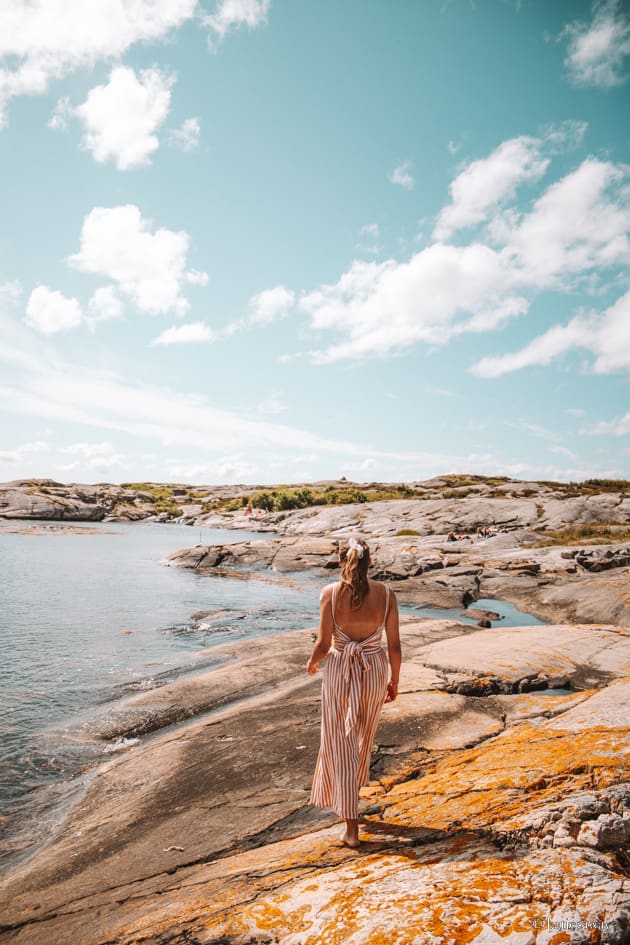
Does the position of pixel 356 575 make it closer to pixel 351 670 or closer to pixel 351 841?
pixel 351 670

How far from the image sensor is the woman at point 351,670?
5.25 meters

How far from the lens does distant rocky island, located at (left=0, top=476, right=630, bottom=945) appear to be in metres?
3.49

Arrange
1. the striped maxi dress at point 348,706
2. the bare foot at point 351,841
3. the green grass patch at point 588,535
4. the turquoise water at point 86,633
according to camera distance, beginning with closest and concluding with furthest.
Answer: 1. the bare foot at point 351,841
2. the striped maxi dress at point 348,706
3. the turquoise water at point 86,633
4. the green grass patch at point 588,535

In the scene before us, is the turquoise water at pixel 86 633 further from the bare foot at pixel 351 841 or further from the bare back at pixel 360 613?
the bare back at pixel 360 613

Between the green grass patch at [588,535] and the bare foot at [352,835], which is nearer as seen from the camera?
the bare foot at [352,835]

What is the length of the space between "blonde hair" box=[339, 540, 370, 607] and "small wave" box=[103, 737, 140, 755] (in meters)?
7.58

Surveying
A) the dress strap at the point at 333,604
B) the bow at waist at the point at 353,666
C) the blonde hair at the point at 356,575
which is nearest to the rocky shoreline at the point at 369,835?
the bow at waist at the point at 353,666

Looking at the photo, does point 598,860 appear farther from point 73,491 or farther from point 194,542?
point 73,491

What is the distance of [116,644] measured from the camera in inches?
711

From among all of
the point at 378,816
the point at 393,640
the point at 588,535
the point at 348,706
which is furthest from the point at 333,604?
the point at 588,535

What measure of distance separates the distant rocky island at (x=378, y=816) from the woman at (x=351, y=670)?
682 mm

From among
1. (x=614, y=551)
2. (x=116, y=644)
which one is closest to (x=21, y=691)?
(x=116, y=644)

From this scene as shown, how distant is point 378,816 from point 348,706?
49.0 inches

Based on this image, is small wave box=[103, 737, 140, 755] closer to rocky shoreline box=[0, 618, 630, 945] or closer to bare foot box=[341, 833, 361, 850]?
rocky shoreline box=[0, 618, 630, 945]
